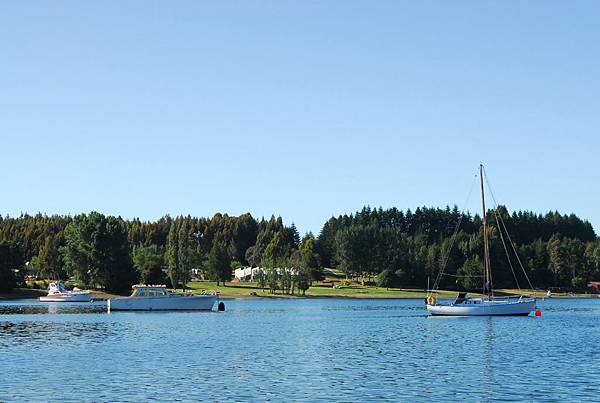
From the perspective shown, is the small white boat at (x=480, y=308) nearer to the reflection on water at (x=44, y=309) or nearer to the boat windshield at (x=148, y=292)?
the boat windshield at (x=148, y=292)

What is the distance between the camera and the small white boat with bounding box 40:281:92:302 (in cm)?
18112

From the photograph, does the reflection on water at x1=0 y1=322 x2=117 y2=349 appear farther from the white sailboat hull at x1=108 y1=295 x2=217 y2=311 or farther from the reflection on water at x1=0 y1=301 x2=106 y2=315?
the white sailboat hull at x1=108 y1=295 x2=217 y2=311

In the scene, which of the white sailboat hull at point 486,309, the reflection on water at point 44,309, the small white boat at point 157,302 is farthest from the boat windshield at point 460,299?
the reflection on water at point 44,309

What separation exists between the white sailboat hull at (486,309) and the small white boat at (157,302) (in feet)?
131

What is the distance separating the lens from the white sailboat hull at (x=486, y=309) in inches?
4840

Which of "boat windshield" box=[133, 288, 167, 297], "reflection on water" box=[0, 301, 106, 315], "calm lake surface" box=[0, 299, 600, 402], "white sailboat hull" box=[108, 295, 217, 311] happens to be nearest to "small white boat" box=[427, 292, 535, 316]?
"calm lake surface" box=[0, 299, 600, 402]

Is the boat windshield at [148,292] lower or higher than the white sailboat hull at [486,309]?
higher

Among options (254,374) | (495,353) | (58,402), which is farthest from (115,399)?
(495,353)

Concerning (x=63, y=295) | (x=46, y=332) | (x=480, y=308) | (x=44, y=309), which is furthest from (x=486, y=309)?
(x=63, y=295)

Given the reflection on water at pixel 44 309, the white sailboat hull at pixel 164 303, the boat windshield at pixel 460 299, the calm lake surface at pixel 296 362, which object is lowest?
the calm lake surface at pixel 296 362

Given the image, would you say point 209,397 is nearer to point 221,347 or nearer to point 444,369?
point 444,369

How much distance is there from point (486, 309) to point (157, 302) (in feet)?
178

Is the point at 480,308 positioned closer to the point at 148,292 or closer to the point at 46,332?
the point at 148,292

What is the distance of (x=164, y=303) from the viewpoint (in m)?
141
